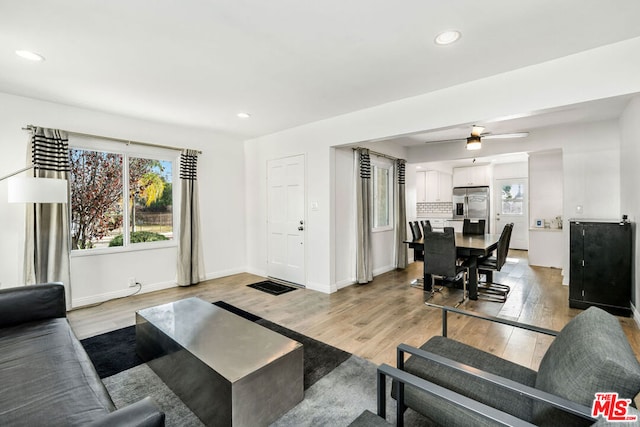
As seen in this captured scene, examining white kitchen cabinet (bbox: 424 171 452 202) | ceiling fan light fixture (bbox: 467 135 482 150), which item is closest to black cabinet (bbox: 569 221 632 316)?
ceiling fan light fixture (bbox: 467 135 482 150)

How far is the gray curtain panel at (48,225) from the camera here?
3361mm

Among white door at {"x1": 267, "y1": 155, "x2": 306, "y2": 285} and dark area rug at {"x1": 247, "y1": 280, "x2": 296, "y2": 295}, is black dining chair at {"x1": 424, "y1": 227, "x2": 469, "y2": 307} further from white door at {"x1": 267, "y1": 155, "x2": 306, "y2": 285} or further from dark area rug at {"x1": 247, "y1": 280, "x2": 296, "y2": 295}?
dark area rug at {"x1": 247, "y1": 280, "x2": 296, "y2": 295}

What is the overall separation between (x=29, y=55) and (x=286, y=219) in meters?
3.53

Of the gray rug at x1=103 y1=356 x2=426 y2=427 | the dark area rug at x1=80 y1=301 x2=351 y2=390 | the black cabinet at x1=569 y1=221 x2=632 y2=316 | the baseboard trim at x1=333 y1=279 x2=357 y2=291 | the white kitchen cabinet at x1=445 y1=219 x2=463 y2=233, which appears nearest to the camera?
the gray rug at x1=103 y1=356 x2=426 y2=427

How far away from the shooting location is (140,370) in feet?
7.69

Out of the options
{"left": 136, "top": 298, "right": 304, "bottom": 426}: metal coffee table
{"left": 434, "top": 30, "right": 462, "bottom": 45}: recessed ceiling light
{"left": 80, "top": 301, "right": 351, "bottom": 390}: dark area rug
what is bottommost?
{"left": 80, "top": 301, "right": 351, "bottom": 390}: dark area rug

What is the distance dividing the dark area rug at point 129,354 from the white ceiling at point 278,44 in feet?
8.54

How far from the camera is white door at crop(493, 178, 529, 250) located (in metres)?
8.04

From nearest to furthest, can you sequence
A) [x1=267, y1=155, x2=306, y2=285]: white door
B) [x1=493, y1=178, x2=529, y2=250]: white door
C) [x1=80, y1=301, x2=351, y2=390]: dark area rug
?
[x1=80, y1=301, x2=351, y2=390]: dark area rug, [x1=267, y1=155, x2=306, y2=285]: white door, [x1=493, y1=178, x2=529, y2=250]: white door

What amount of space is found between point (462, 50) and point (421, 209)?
749cm

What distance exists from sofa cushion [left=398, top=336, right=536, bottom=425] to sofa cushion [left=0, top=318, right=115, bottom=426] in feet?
4.98

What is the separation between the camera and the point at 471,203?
8492mm

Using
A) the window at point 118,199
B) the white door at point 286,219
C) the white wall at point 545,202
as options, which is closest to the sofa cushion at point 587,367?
the white door at point 286,219

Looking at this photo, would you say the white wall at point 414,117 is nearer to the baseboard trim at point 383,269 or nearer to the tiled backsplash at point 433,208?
the baseboard trim at point 383,269
